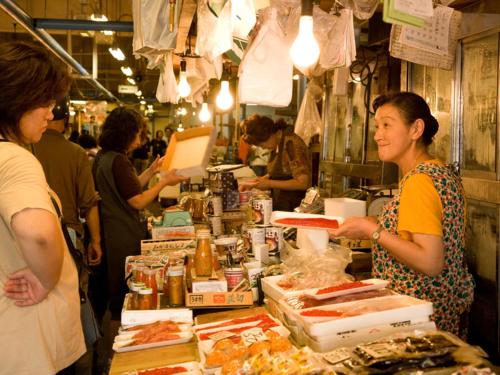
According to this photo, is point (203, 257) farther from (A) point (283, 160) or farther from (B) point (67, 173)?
(A) point (283, 160)

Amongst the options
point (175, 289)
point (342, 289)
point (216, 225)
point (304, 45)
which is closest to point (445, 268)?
point (342, 289)

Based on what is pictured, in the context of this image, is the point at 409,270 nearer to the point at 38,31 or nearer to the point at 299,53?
the point at 299,53

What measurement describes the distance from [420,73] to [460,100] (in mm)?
828

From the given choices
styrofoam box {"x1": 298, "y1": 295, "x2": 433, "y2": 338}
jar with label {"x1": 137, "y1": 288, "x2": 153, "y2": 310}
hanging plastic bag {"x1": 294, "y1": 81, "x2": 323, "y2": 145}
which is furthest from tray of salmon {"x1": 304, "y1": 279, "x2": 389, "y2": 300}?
hanging plastic bag {"x1": 294, "y1": 81, "x2": 323, "y2": 145}

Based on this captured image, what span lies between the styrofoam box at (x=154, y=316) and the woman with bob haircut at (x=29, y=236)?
12.5 inches

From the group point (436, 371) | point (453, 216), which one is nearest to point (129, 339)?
point (436, 371)

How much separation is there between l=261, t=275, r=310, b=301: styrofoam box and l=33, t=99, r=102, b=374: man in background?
217 centimetres

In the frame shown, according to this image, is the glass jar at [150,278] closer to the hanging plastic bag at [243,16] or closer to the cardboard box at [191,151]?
the cardboard box at [191,151]

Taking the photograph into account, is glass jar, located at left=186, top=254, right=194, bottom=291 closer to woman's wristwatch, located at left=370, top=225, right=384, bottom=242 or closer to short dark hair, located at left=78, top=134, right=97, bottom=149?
woman's wristwatch, located at left=370, top=225, right=384, bottom=242

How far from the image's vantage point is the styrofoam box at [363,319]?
195 centimetres

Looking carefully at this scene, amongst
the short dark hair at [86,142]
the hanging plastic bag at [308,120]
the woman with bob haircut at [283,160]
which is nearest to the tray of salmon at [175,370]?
the woman with bob haircut at [283,160]

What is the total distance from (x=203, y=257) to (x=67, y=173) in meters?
2.08

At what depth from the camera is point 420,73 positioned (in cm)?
471

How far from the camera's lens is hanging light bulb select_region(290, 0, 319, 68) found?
10.3 ft
